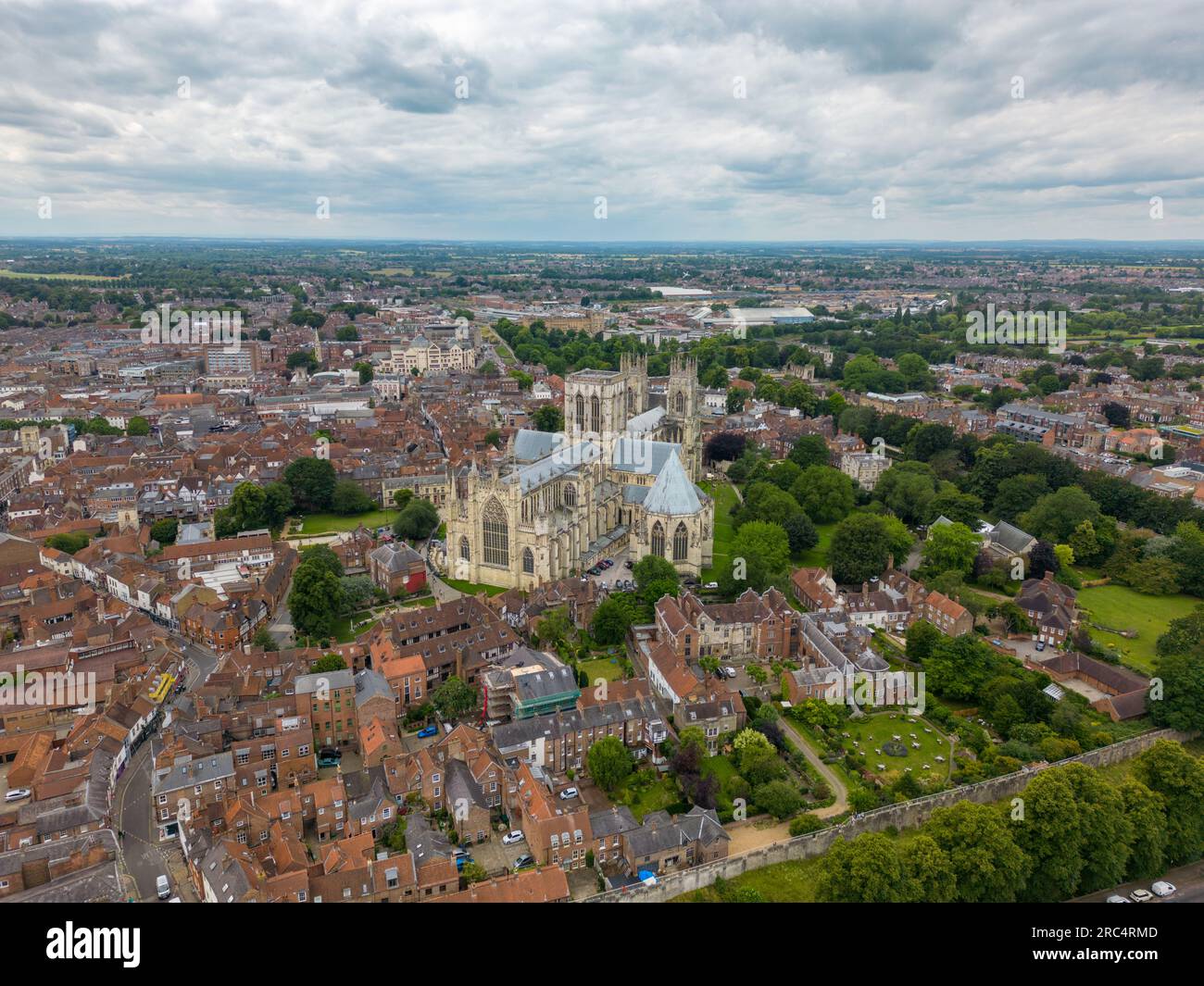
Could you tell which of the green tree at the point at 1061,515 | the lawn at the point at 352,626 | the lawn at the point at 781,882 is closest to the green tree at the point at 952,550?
the green tree at the point at 1061,515

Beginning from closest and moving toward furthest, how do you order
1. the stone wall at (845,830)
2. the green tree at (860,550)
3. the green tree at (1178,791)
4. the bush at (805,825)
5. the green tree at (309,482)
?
the stone wall at (845,830) < the green tree at (1178,791) < the bush at (805,825) < the green tree at (860,550) < the green tree at (309,482)

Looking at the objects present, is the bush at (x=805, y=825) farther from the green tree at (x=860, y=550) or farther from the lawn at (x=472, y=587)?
the lawn at (x=472, y=587)

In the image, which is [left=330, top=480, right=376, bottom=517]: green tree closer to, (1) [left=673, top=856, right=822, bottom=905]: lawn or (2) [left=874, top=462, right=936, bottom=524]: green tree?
(2) [left=874, top=462, right=936, bottom=524]: green tree

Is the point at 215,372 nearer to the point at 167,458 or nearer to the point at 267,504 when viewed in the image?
the point at 167,458

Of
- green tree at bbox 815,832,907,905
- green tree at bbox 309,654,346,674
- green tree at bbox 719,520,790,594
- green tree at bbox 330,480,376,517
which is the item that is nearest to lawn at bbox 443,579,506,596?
green tree at bbox 309,654,346,674
